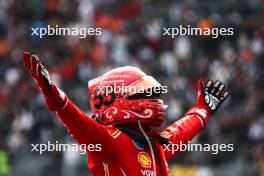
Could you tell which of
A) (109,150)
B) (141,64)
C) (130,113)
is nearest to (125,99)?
(130,113)

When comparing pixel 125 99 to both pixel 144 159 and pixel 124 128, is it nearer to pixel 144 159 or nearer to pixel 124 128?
pixel 124 128

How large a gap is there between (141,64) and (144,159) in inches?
433

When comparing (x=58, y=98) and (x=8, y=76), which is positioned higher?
(x=58, y=98)

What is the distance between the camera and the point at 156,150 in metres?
5.22

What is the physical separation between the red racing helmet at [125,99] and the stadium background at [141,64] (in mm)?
5690

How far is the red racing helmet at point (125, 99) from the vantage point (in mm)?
5070

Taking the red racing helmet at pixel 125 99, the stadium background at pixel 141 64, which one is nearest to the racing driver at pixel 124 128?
the red racing helmet at pixel 125 99

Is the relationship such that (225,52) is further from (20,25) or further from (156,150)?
(156,150)

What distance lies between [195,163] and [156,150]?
7441 mm

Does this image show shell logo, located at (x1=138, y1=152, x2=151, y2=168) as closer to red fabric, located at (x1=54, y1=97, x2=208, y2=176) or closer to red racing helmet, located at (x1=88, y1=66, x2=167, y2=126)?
red fabric, located at (x1=54, y1=97, x2=208, y2=176)

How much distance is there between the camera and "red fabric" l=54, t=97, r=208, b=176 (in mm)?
4645

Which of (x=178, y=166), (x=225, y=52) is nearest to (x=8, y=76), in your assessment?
(x=225, y=52)

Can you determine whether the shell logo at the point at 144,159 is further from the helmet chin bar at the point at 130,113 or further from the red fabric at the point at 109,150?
the helmet chin bar at the point at 130,113

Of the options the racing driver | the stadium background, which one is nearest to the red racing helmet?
the racing driver
